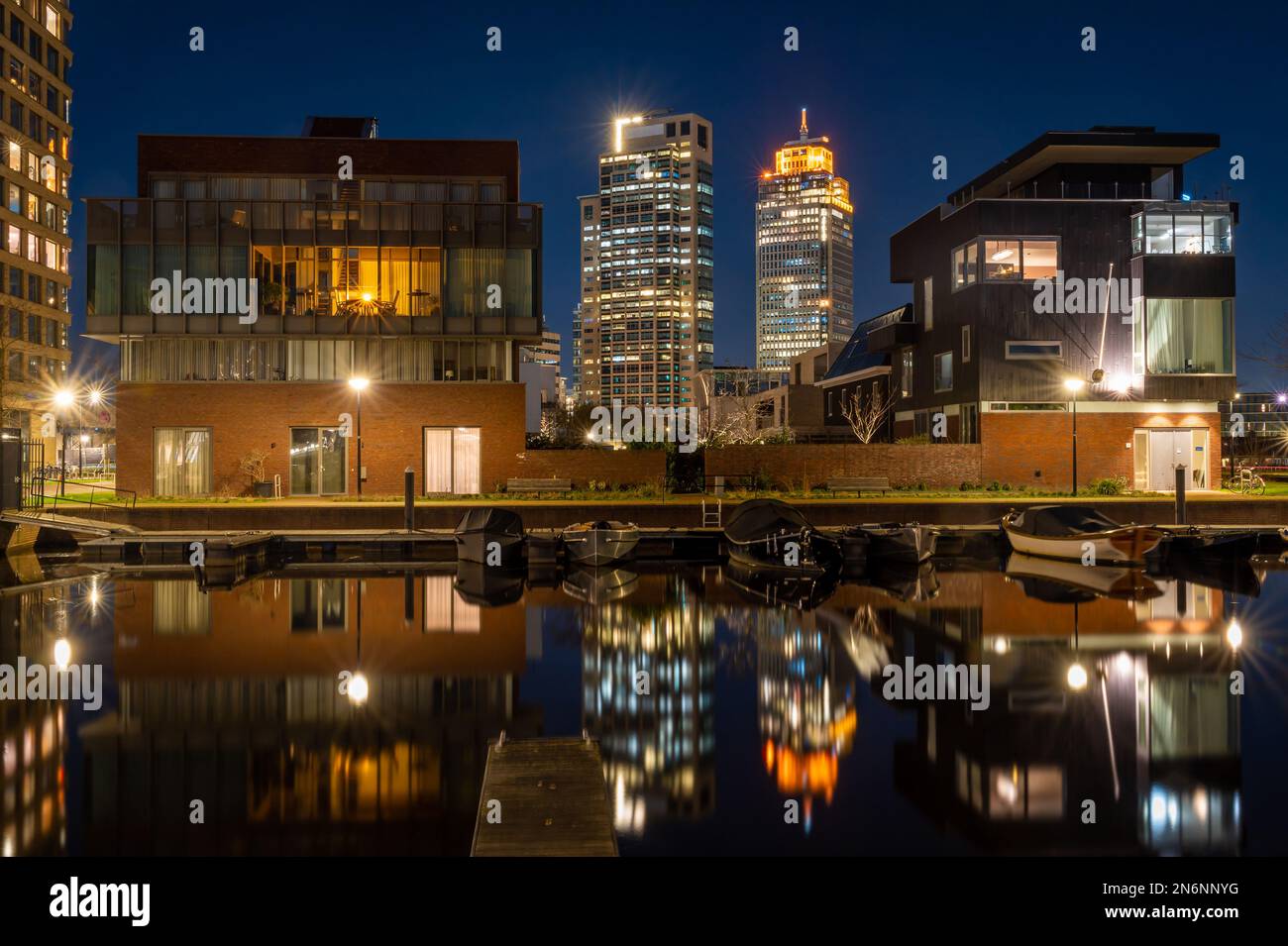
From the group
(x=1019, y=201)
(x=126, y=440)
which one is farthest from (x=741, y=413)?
(x=126, y=440)

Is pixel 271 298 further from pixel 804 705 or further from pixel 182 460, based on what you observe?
pixel 804 705

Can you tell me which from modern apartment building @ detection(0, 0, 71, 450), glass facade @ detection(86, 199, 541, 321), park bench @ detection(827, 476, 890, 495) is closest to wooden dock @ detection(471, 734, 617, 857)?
park bench @ detection(827, 476, 890, 495)

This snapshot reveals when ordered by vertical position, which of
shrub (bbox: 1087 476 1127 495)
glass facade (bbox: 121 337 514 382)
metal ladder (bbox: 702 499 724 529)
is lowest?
metal ladder (bbox: 702 499 724 529)

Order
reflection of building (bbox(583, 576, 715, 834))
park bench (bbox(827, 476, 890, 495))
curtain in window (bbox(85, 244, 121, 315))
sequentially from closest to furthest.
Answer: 1. reflection of building (bbox(583, 576, 715, 834))
2. park bench (bbox(827, 476, 890, 495))
3. curtain in window (bbox(85, 244, 121, 315))

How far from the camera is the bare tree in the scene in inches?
1988

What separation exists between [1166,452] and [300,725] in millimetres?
39360

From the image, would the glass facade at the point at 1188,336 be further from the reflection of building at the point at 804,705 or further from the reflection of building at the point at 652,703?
the reflection of building at the point at 804,705

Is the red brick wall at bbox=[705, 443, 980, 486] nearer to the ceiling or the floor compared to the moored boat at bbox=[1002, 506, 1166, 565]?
nearer to the ceiling

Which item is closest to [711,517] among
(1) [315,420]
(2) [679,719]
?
(1) [315,420]

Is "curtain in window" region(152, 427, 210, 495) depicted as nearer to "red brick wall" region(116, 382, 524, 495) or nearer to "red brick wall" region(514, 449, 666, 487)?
"red brick wall" region(116, 382, 524, 495)

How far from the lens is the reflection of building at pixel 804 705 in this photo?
10273mm

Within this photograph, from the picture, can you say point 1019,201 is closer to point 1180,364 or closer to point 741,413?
point 1180,364

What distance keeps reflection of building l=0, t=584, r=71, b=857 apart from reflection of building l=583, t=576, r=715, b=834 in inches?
214
